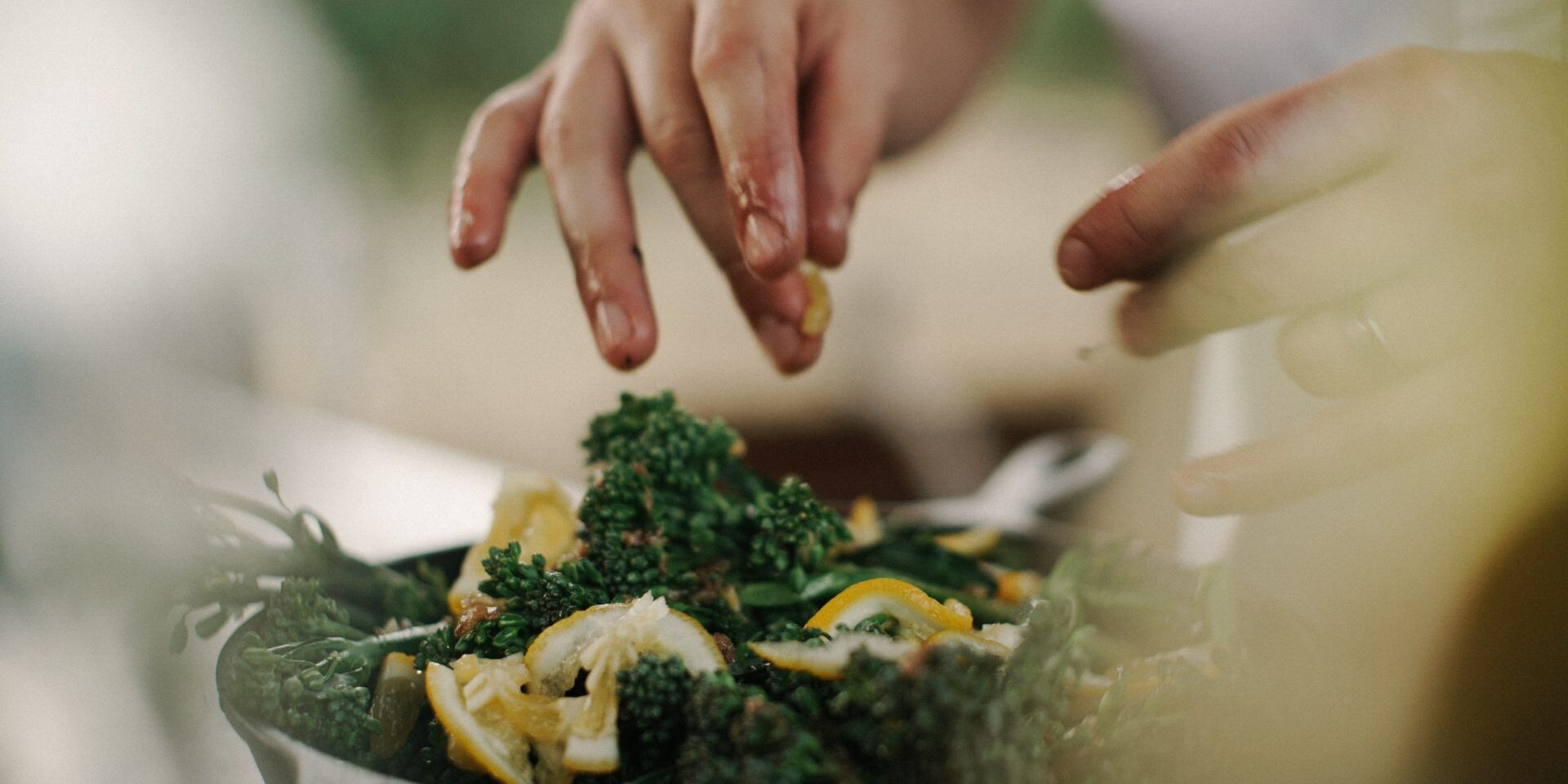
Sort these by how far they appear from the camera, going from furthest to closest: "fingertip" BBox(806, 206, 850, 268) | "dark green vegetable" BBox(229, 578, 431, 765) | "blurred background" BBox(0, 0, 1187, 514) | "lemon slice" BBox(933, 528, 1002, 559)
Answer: "blurred background" BBox(0, 0, 1187, 514) < "lemon slice" BBox(933, 528, 1002, 559) < "fingertip" BBox(806, 206, 850, 268) < "dark green vegetable" BBox(229, 578, 431, 765)

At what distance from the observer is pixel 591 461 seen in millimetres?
970

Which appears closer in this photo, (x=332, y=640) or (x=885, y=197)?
(x=332, y=640)

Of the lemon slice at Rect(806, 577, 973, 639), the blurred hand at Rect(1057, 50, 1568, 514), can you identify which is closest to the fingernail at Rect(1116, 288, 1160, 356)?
the blurred hand at Rect(1057, 50, 1568, 514)

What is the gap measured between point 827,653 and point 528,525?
1.31 feet

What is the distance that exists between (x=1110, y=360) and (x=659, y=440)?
409 centimetres

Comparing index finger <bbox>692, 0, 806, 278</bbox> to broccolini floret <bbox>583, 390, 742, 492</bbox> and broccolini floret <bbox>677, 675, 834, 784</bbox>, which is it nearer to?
broccolini floret <bbox>583, 390, 742, 492</bbox>

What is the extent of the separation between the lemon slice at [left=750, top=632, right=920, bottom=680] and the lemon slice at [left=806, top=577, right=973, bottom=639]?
0.07 m

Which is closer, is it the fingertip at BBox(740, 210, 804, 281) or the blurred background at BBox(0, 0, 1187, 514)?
the fingertip at BBox(740, 210, 804, 281)

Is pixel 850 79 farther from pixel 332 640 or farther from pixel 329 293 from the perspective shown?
pixel 329 293

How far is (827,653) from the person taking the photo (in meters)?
0.56

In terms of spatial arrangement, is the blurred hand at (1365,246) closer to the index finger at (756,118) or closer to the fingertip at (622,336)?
the index finger at (756,118)

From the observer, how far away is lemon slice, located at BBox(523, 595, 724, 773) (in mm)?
558

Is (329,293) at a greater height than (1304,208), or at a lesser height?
greater

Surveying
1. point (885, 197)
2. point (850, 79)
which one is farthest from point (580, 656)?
point (885, 197)
